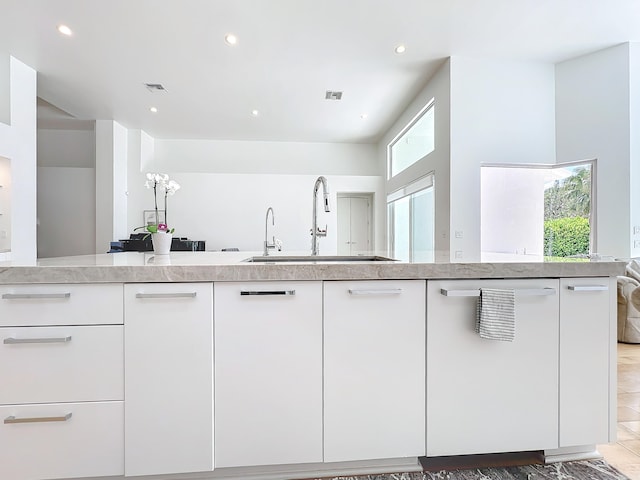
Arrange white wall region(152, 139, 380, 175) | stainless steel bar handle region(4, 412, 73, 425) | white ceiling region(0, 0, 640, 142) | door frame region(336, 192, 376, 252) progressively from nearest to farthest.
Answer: stainless steel bar handle region(4, 412, 73, 425), white ceiling region(0, 0, 640, 142), white wall region(152, 139, 380, 175), door frame region(336, 192, 376, 252)

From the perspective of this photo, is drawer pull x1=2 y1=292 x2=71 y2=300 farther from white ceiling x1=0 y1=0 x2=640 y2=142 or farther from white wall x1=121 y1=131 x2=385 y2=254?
white wall x1=121 y1=131 x2=385 y2=254

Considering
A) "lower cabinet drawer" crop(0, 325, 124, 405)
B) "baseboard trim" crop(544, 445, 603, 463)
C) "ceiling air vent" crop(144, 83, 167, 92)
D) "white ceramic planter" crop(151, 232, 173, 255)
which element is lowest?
"baseboard trim" crop(544, 445, 603, 463)

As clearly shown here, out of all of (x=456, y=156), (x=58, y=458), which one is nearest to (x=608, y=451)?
(x=58, y=458)

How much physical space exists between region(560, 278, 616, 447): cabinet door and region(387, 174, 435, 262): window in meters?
2.61

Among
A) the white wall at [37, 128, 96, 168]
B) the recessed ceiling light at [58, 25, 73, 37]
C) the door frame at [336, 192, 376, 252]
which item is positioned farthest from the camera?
the door frame at [336, 192, 376, 252]

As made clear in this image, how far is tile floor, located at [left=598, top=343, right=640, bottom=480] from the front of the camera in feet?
4.59

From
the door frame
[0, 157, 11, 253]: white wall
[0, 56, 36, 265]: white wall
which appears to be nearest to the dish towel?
[0, 56, 36, 265]: white wall

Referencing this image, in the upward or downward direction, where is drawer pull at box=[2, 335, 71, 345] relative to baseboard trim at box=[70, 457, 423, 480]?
upward

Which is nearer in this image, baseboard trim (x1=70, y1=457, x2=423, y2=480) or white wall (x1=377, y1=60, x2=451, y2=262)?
baseboard trim (x1=70, y1=457, x2=423, y2=480)

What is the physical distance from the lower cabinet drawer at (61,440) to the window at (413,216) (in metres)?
3.23

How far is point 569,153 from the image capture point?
407cm

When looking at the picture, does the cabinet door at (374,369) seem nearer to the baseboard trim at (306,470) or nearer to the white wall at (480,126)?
the baseboard trim at (306,470)

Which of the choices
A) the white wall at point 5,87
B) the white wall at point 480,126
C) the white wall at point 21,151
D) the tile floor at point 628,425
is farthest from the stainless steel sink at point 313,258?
the white wall at point 5,87

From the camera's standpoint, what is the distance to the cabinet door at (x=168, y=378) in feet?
3.81
